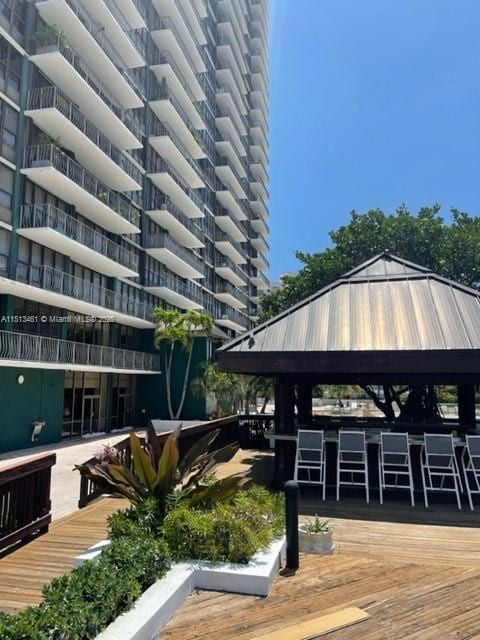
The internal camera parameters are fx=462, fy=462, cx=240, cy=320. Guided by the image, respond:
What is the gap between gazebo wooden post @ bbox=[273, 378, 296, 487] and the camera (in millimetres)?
8514

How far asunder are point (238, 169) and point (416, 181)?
2767 centimetres

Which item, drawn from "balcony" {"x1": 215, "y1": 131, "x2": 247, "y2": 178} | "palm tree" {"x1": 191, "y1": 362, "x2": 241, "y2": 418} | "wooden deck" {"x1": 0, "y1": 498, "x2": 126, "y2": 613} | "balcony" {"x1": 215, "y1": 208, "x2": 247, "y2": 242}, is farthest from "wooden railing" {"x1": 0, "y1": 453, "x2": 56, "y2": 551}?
"balcony" {"x1": 215, "y1": 131, "x2": 247, "y2": 178}

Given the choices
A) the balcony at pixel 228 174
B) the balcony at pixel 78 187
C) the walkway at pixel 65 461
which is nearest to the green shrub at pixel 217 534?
the walkway at pixel 65 461

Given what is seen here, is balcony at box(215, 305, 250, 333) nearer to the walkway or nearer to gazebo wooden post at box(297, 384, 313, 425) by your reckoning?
the walkway

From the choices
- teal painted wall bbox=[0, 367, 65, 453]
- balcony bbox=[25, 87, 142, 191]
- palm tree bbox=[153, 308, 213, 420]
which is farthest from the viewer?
palm tree bbox=[153, 308, 213, 420]

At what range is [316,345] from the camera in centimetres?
786

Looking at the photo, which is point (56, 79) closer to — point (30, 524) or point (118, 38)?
point (118, 38)

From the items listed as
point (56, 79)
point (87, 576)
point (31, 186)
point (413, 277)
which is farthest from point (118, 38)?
point (87, 576)

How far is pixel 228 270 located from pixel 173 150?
15293mm

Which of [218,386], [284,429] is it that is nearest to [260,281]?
[218,386]

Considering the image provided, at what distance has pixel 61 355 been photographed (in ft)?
63.7

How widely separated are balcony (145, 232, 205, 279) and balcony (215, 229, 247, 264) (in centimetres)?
822

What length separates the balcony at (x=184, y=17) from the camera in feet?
104

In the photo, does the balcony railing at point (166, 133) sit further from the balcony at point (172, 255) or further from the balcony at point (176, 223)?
the balcony at point (172, 255)
